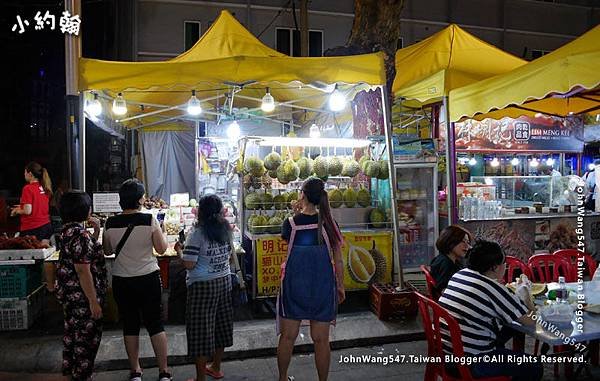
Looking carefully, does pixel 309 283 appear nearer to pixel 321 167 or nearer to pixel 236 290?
pixel 236 290

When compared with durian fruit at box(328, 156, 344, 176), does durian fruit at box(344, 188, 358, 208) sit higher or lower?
lower

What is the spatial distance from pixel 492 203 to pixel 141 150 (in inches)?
345

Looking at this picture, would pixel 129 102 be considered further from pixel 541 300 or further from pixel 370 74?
pixel 541 300

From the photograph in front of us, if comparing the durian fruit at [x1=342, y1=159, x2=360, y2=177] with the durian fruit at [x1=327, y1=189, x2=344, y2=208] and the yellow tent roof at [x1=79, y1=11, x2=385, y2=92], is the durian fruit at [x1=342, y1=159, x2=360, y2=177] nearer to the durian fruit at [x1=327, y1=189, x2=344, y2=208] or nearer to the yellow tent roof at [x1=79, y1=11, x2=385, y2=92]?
the durian fruit at [x1=327, y1=189, x2=344, y2=208]

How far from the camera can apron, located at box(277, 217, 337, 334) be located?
11.7 feet

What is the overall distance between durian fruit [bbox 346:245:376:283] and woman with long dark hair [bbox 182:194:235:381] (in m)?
2.56

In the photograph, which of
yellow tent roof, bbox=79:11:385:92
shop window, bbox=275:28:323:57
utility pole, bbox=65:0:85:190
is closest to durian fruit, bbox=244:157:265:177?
yellow tent roof, bbox=79:11:385:92

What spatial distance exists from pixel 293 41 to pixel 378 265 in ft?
44.4

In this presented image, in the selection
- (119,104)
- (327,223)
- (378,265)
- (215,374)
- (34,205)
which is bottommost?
(215,374)

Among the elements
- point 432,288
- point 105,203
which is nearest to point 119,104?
point 105,203

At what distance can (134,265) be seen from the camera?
3783mm

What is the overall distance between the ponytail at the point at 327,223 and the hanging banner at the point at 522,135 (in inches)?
245

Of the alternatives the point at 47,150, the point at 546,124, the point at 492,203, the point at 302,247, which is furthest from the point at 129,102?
the point at 47,150

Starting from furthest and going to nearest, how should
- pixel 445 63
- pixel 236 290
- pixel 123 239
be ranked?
pixel 445 63, pixel 236 290, pixel 123 239
